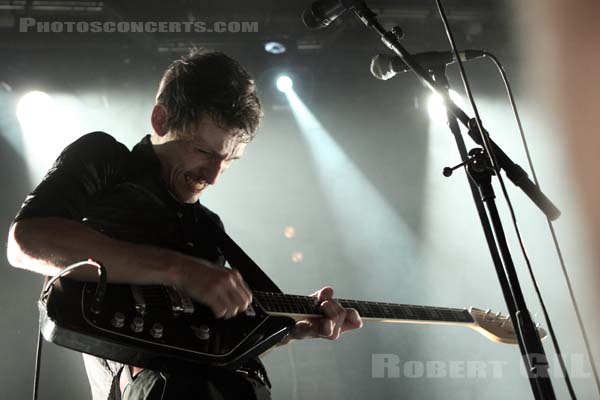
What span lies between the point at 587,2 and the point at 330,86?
2.03 m

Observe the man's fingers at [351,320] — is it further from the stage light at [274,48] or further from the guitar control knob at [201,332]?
the stage light at [274,48]

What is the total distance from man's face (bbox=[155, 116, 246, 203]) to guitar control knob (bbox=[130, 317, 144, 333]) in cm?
60

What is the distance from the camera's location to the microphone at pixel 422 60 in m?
1.67

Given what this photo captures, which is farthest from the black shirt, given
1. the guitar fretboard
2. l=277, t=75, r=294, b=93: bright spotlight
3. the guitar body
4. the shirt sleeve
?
l=277, t=75, r=294, b=93: bright spotlight

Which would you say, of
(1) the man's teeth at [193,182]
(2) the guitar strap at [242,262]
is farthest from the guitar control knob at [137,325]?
(1) the man's teeth at [193,182]

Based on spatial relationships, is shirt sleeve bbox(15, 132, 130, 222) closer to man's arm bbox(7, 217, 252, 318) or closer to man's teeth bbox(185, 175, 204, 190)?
man's arm bbox(7, 217, 252, 318)

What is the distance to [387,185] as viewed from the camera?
192 inches

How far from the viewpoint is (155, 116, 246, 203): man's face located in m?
1.82

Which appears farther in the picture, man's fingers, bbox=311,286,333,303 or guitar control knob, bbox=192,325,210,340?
man's fingers, bbox=311,286,333,303

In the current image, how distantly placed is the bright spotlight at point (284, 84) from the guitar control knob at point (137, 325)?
3.59 m

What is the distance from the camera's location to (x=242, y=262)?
182 cm

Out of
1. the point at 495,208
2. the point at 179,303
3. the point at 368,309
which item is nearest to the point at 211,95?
the point at 179,303

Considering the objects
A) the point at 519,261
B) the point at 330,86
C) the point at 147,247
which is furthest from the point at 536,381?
the point at 330,86

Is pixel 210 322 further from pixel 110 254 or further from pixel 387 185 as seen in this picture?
pixel 387 185
